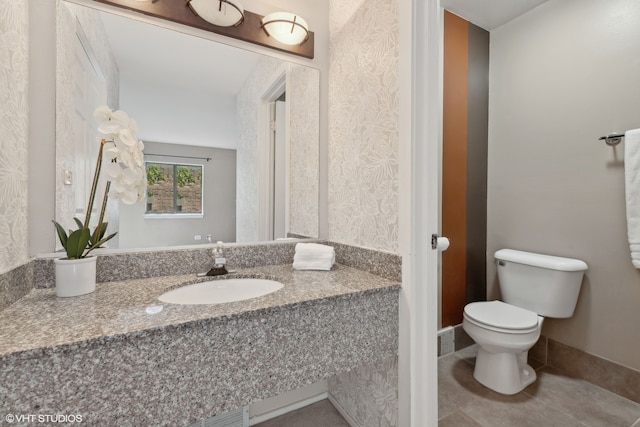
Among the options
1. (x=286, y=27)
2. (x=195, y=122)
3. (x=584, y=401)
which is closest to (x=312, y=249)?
(x=195, y=122)

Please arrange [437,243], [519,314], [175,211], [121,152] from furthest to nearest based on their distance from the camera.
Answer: [519,314], [175,211], [437,243], [121,152]

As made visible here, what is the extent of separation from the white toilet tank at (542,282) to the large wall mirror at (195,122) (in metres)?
1.41

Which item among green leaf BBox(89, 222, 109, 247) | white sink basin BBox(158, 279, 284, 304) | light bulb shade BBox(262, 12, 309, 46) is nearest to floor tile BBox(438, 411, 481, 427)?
white sink basin BBox(158, 279, 284, 304)

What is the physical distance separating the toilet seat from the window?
161 cm

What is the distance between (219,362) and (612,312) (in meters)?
2.11

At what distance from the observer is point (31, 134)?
2.98 feet

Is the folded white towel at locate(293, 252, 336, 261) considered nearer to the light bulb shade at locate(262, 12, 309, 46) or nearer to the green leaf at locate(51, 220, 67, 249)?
the green leaf at locate(51, 220, 67, 249)

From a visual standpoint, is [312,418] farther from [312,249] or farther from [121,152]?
[121,152]

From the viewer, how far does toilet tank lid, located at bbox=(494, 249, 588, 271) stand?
5.37ft

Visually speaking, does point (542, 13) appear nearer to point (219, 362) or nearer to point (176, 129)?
point (176, 129)

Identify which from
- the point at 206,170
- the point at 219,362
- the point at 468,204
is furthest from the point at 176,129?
the point at 468,204

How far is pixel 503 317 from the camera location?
5.40 ft

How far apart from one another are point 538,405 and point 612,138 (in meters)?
1.51

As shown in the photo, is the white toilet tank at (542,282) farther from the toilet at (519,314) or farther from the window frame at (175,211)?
the window frame at (175,211)
